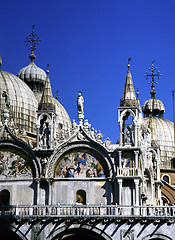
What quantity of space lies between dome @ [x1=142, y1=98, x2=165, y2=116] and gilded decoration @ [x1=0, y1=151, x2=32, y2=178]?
25403 millimetres

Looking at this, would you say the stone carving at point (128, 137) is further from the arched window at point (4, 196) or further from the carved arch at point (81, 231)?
the arched window at point (4, 196)

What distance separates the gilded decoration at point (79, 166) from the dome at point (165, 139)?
777 inches

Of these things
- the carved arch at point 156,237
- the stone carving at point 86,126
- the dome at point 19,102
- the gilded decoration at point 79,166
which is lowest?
the carved arch at point 156,237

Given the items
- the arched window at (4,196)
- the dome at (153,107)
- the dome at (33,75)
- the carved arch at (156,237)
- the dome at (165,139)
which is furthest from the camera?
the dome at (153,107)

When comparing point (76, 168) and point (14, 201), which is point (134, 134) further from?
point (14, 201)

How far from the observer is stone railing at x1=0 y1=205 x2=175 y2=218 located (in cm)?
3438

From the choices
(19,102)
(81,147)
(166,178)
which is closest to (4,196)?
(81,147)

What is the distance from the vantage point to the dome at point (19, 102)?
46.9 metres

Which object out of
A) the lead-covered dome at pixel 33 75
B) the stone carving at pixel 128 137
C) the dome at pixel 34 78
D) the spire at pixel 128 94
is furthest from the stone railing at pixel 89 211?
the lead-covered dome at pixel 33 75

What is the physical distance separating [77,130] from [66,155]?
5.07 feet

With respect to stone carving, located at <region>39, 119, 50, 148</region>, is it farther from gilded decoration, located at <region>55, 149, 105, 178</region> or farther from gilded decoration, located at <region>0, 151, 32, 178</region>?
gilded decoration, located at <region>0, 151, 32, 178</region>

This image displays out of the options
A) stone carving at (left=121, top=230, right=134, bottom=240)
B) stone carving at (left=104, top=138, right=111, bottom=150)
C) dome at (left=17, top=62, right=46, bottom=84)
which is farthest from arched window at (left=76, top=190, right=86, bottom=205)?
dome at (left=17, top=62, right=46, bottom=84)

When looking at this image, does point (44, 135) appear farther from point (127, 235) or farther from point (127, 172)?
point (127, 235)

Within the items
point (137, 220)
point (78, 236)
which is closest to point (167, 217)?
point (137, 220)
